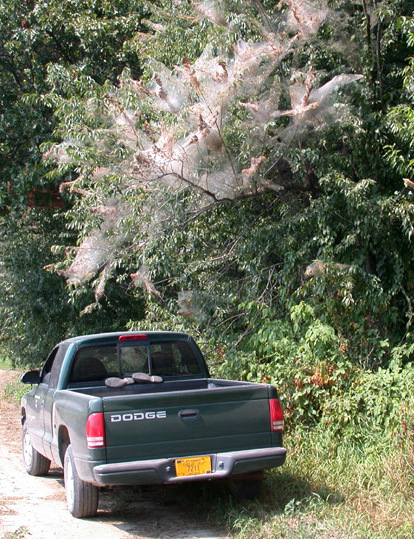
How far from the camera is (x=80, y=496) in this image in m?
5.90

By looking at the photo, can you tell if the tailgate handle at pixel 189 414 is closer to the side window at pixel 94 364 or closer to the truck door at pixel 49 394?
the side window at pixel 94 364

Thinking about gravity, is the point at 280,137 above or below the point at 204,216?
above

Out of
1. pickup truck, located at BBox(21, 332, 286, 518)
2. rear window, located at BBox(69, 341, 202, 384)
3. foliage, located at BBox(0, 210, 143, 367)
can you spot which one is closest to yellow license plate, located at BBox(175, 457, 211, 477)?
pickup truck, located at BBox(21, 332, 286, 518)

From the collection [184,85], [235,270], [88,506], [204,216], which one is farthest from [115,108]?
[88,506]

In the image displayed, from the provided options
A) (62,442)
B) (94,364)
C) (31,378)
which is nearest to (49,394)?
(94,364)

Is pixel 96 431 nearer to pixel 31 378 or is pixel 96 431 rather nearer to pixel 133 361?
pixel 133 361

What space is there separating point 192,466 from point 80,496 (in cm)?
→ 106

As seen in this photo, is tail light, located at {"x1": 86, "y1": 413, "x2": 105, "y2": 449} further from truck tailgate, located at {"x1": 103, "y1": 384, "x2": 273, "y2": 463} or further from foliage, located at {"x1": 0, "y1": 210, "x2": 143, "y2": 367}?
foliage, located at {"x1": 0, "y1": 210, "x2": 143, "y2": 367}

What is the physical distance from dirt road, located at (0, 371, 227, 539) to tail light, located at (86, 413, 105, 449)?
739 millimetres

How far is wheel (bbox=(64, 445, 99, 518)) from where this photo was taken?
5902mm

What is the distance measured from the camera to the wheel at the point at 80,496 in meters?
5.90

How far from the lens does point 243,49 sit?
8.93 m

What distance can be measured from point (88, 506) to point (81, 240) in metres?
6.07

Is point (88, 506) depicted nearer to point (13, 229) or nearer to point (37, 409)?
point (37, 409)
